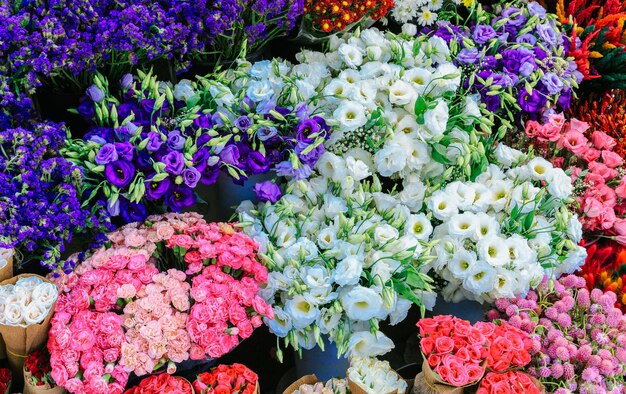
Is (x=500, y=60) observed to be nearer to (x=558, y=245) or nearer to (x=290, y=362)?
(x=558, y=245)

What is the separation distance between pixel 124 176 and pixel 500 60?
1.44 metres

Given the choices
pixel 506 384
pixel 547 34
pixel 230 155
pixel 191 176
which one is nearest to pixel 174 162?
pixel 191 176

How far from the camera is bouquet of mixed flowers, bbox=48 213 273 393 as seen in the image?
1.53 metres

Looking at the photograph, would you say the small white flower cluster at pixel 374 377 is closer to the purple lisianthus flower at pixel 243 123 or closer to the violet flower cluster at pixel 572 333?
Answer: the violet flower cluster at pixel 572 333

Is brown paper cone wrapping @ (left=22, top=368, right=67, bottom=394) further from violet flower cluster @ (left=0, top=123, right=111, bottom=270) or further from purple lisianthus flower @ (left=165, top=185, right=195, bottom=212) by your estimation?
purple lisianthus flower @ (left=165, top=185, right=195, bottom=212)

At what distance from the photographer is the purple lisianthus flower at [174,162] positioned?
1.80 metres

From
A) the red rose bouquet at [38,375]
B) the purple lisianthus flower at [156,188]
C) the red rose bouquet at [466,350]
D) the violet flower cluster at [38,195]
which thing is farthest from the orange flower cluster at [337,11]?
the red rose bouquet at [38,375]

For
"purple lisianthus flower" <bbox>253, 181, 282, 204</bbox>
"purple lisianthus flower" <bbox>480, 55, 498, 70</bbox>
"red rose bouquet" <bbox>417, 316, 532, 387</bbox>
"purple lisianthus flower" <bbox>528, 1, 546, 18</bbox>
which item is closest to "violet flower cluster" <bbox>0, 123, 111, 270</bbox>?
"purple lisianthus flower" <bbox>253, 181, 282, 204</bbox>

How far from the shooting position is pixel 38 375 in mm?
1576

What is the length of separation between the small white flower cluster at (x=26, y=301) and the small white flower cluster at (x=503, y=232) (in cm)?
105

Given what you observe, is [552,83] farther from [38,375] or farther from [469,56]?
[38,375]

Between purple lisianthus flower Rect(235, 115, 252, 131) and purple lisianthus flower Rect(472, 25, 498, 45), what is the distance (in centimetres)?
101

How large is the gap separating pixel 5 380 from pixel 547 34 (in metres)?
2.20

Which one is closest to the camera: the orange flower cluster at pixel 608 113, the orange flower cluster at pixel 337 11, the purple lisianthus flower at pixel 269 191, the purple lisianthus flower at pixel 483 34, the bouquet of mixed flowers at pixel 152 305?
the bouquet of mixed flowers at pixel 152 305
